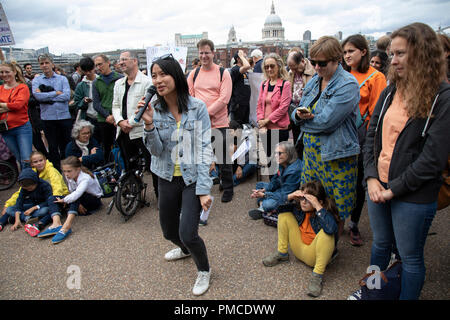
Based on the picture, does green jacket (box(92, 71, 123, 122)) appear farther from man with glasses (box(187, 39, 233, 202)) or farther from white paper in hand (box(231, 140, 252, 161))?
white paper in hand (box(231, 140, 252, 161))

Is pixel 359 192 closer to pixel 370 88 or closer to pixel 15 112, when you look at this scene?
pixel 370 88

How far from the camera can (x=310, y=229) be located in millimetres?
2969

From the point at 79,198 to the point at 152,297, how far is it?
7.75ft

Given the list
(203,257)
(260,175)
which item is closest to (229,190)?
(260,175)

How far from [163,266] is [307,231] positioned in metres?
1.59

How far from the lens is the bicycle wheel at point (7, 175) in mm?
5660

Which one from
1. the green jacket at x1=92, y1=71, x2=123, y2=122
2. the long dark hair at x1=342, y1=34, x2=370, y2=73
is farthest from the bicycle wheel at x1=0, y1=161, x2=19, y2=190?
the long dark hair at x1=342, y1=34, x2=370, y2=73

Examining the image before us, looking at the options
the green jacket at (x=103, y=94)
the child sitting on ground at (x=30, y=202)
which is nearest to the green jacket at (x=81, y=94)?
the green jacket at (x=103, y=94)

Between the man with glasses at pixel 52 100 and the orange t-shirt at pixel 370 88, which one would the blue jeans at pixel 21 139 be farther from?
the orange t-shirt at pixel 370 88

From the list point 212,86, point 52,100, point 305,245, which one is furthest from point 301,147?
point 52,100

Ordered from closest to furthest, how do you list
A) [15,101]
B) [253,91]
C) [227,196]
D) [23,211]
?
[23,211] < [227,196] < [15,101] < [253,91]

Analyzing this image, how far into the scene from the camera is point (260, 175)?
18.5ft

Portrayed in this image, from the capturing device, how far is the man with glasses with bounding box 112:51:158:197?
4.17m
